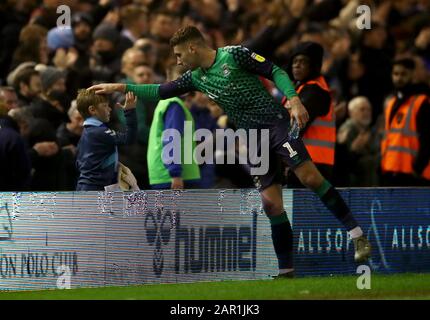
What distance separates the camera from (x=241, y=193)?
12.5 metres

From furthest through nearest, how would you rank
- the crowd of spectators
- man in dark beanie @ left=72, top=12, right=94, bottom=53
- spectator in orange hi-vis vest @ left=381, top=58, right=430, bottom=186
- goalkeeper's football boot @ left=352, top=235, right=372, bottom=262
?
man in dark beanie @ left=72, top=12, right=94, bottom=53, spectator in orange hi-vis vest @ left=381, top=58, right=430, bottom=186, the crowd of spectators, goalkeeper's football boot @ left=352, top=235, right=372, bottom=262

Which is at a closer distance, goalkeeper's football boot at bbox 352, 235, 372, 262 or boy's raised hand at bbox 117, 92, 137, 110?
goalkeeper's football boot at bbox 352, 235, 372, 262

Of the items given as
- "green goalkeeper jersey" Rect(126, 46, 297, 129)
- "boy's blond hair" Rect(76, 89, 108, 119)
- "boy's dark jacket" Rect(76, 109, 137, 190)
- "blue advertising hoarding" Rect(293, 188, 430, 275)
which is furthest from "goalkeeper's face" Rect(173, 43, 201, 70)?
"blue advertising hoarding" Rect(293, 188, 430, 275)

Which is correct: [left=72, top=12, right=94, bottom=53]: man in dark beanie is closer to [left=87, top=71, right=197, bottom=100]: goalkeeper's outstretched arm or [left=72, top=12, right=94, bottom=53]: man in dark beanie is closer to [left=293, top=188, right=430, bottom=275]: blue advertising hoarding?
[left=87, top=71, right=197, bottom=100]: goalkeeper's outstretched arm

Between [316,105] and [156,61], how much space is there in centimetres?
528

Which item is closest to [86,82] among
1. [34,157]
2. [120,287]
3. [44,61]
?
[44,61]

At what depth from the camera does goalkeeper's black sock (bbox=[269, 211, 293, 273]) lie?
11946mm

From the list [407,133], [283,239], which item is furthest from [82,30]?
[283,239]

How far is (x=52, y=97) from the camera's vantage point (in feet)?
50.2

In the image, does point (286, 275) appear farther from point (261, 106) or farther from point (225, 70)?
point (225, 70)

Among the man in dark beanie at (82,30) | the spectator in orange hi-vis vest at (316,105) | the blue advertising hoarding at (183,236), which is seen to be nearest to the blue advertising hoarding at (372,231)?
the blue advertising hoarding at (183,236)

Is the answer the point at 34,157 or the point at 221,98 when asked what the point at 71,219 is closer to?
the point at 221,98
